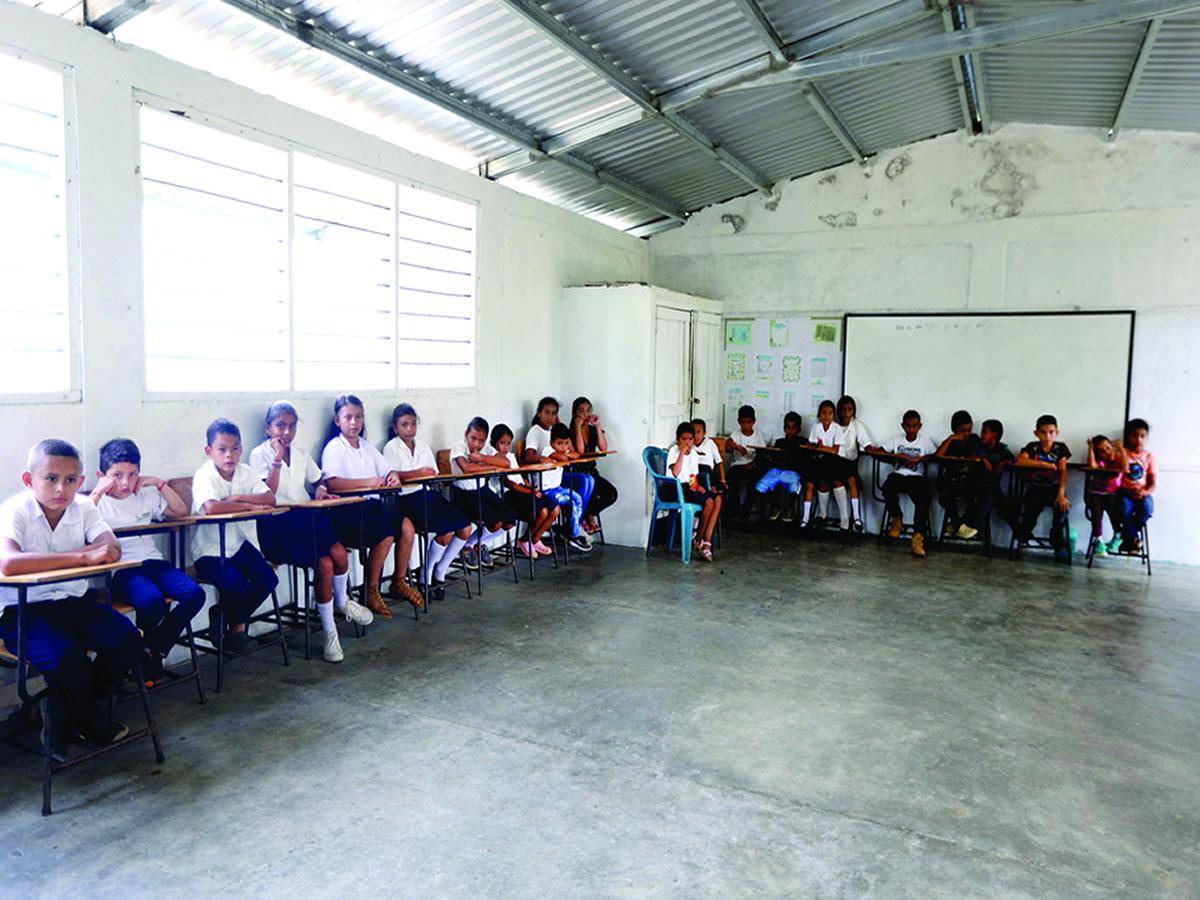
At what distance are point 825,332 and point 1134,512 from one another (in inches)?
131

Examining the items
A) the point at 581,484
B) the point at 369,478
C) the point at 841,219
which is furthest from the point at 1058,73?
the point at 369,478

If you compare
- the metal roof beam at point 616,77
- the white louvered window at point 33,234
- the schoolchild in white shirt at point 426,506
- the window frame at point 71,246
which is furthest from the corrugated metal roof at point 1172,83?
the white louvered window at point 33,234

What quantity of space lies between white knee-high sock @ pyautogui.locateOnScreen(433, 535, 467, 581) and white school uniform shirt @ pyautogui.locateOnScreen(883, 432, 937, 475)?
442 cm

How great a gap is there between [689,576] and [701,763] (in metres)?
3.27

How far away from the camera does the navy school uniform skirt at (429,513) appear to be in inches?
220

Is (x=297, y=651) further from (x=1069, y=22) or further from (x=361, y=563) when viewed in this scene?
(x=1069, y=22)

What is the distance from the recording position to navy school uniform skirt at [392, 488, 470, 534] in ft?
18.3

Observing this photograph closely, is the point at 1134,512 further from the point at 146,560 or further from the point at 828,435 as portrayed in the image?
the point at 146,560

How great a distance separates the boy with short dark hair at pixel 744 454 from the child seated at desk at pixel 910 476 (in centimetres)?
136

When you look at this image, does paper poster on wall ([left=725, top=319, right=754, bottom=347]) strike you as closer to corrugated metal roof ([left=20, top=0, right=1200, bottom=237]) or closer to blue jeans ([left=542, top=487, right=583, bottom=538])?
corrugated metal roof ([left=20, top=0, right=1200, bottom=237])

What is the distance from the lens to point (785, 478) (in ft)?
27.2

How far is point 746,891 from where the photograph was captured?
8.44ft

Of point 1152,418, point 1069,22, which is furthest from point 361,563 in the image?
point 1152,418

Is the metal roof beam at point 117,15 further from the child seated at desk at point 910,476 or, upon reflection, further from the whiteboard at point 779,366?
the child seated at desk at point 910,476
